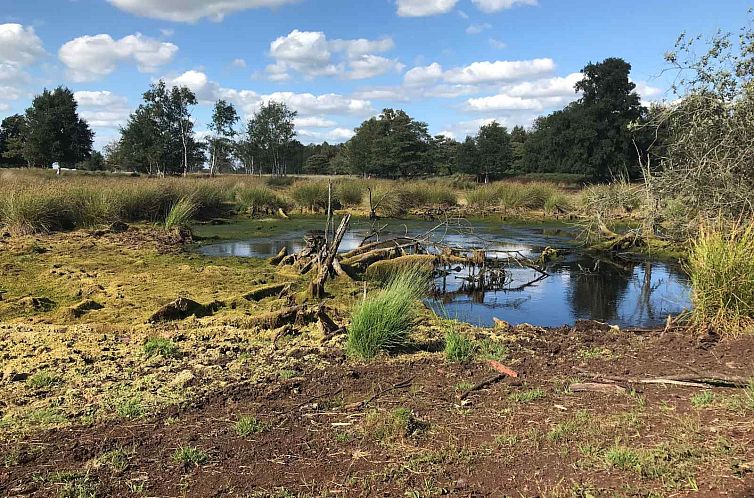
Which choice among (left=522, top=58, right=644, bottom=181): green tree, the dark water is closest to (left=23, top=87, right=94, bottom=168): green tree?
the dark water

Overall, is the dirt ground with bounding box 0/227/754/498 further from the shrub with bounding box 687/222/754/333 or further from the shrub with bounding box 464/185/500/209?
the shrub with bounding box 464/185/500/209

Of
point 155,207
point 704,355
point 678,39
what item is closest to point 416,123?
point 155,207

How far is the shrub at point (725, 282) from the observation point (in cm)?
588

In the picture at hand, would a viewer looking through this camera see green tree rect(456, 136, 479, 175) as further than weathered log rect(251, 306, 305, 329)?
Yes

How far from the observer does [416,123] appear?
63.1 m

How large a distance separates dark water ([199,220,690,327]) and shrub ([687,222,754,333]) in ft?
1.79

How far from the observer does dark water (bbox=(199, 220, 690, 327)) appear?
8883 mm

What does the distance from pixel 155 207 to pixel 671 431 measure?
18965 millimetres

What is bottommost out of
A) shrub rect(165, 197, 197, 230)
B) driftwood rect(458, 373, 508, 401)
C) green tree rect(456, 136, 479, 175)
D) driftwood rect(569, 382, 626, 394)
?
driftwood rect(458, 373, 508, 401)

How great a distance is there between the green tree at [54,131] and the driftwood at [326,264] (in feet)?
152

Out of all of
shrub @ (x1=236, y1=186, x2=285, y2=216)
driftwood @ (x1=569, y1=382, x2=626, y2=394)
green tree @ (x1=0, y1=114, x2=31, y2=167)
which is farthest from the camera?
green tree @ (x1=0, y1=114, x2=31, y2=167)

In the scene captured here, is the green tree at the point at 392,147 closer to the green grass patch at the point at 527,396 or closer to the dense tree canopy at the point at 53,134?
the dense tree canopy at the point at 53,134

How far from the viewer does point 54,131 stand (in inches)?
1884

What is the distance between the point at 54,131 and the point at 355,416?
52.7 meters
